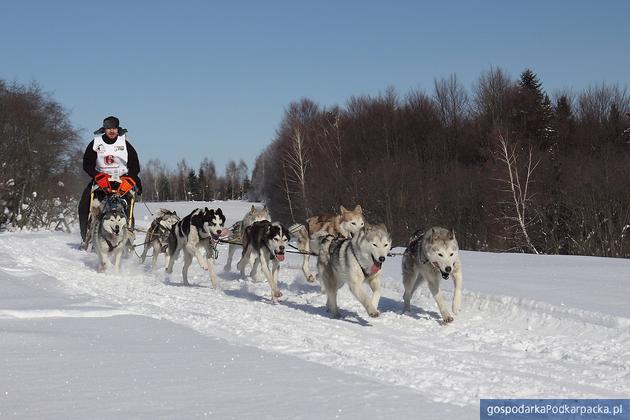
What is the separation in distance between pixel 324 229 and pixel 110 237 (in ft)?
9.86

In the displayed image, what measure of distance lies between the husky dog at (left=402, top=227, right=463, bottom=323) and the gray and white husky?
434cm

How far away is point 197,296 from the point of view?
7.19 m

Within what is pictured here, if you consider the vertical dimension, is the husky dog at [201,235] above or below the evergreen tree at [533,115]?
below

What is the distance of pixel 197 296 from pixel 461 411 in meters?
4.62

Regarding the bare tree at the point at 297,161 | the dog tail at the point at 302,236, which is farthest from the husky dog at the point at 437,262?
the bare tree at the point at 297,161

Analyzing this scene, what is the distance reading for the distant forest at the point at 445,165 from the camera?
905 inches

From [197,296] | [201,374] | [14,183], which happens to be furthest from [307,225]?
[14,183]

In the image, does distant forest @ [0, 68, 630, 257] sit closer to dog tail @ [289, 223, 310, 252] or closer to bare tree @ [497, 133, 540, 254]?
bare tree @ [497, 133, 540, 254]

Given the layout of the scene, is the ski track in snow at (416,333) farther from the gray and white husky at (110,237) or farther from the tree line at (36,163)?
the tree line at (36,163)

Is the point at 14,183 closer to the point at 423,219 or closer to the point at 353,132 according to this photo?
the point at 423,219

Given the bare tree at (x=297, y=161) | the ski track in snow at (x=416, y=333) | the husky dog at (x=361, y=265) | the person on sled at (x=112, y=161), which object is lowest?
the ski track in snow at (x=416, y=333)

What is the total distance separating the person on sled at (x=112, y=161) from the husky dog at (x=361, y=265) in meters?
4.38

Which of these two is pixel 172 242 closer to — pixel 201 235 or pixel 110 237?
pixel 201 235

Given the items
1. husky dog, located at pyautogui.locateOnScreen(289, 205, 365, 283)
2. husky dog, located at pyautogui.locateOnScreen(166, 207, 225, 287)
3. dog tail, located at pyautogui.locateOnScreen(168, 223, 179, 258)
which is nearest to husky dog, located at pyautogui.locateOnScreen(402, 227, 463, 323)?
husky dog, located at pyautogui.locateOnScreen(289, 205, 365, 283)
